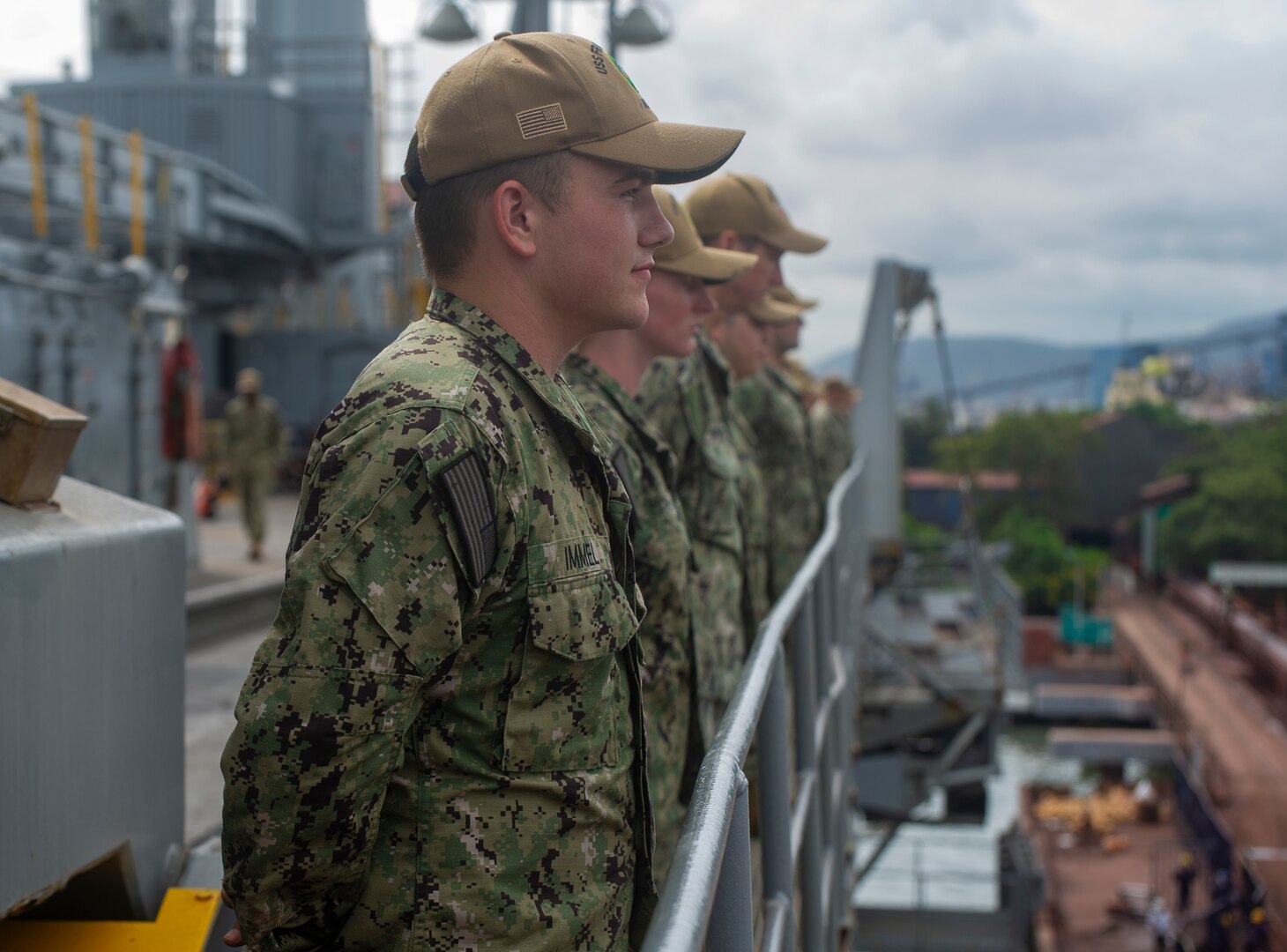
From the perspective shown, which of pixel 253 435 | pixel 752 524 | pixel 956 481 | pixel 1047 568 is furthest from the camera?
pixel 956 481

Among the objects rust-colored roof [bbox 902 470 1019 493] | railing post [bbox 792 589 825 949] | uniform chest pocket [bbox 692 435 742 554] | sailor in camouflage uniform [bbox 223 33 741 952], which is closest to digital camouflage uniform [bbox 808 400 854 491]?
uniform chest pocket [bbox 692 435 742 554]

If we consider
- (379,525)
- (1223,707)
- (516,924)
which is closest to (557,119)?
(379,525)

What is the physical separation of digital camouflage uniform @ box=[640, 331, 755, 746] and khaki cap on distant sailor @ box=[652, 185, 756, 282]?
0.30 meters

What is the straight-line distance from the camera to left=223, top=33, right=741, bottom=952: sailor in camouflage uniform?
127 centimetres

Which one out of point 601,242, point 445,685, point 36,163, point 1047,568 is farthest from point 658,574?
point 1047,568

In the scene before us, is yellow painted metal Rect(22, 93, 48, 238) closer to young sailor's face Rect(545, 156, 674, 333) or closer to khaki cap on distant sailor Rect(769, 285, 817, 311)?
khaki cap on distant sailor Rect(769, 285, 817, 311)

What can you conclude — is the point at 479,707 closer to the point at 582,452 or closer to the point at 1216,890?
the point at 582,452

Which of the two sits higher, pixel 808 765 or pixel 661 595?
pixel 661 595

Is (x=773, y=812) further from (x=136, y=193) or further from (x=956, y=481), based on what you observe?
(x=956, y=481)

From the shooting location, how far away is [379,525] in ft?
4.13

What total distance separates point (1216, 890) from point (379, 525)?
22051 millimetres

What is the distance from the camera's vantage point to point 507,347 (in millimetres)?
1489

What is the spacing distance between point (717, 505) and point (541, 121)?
5.61 feet

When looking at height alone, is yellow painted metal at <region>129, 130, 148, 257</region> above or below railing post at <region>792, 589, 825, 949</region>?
above
